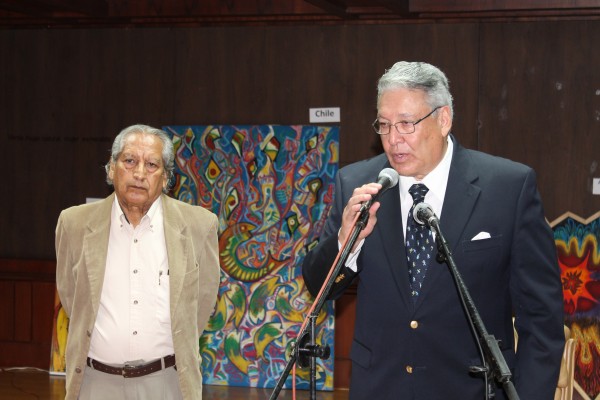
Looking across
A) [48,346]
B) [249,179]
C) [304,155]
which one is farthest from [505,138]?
[48,346]

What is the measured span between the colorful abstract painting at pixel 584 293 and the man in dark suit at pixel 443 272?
5.33 m

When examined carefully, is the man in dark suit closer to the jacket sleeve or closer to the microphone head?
the microphone head

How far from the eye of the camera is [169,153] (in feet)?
14.6

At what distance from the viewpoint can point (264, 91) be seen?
880 centimetres

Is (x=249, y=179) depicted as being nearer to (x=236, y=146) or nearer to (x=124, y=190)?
(x=236, y=146)

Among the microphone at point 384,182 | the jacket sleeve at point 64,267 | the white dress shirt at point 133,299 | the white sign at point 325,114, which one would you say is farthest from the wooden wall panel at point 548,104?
the microphone at point 384,182

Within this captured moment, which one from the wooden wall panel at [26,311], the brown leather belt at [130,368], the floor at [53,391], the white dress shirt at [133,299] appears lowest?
the floor at [53,391]

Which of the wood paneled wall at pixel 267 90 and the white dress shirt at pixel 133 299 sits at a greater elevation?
the wood paneled wall at pixel 267 90

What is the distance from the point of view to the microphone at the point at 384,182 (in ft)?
8.49

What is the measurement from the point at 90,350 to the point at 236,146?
4.75 metres

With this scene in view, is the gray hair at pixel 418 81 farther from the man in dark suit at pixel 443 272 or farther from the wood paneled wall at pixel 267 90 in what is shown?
the wood paneled wall at pixel 267 90

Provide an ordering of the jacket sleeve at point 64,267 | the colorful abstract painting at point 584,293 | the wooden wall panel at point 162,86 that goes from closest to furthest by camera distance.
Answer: the jacket sleeve at point 64,267
the colorful abstract painting at point 584,293
the wooden wall panel at point 162,86

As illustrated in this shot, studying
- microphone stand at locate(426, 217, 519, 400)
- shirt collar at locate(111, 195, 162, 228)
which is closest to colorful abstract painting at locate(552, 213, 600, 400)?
shirt collar at locate(111, 195, 162, 228)

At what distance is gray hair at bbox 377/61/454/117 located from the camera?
2844 millimetres
